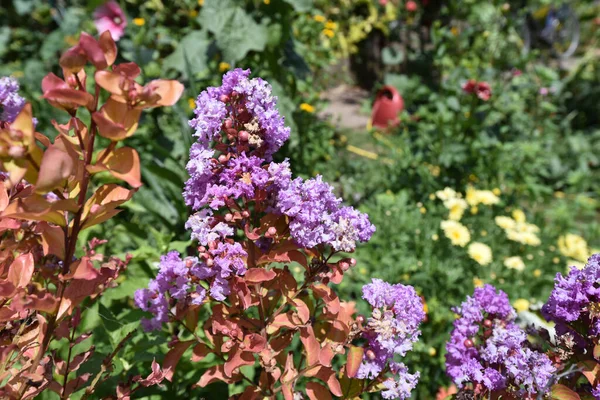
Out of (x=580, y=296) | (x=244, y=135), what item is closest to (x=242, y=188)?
(x=244, y=135)

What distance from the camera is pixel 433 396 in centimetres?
169

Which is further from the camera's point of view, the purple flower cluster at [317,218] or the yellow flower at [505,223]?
the yellow flower at [505,223]

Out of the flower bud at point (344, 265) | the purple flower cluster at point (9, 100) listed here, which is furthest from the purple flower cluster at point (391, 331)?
the purple flower cluster at point (9, 100)

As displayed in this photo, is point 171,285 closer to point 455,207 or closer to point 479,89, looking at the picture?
point 455,207

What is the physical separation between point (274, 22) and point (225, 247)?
5.88 ft

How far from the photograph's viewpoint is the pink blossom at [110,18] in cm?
267

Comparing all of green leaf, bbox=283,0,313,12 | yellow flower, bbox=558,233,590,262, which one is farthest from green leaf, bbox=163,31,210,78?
yellow flower, bbox=558,233,590,262

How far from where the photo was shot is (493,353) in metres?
0.88

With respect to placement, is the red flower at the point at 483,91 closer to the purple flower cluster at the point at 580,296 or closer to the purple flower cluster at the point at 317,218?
the purple flower cluster at the point at 580,296

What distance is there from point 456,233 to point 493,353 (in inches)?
48.6

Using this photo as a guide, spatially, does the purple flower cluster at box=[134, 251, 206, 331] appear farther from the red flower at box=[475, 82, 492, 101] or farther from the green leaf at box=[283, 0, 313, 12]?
the red flower at box=[475, 82, 492, 101]

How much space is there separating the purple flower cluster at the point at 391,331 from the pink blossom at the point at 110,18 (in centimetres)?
232

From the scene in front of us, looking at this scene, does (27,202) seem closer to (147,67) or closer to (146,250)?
(146,250)

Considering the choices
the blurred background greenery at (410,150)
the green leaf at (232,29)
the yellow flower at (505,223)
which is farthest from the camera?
the yellow flower at (505,223)
